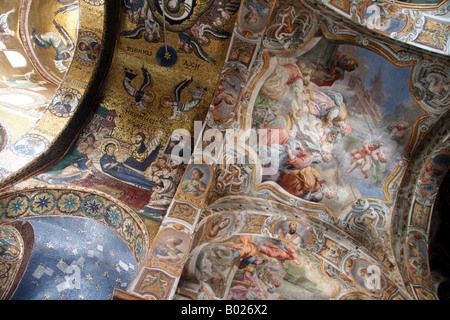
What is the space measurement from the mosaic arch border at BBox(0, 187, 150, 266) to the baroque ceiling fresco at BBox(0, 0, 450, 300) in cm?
3

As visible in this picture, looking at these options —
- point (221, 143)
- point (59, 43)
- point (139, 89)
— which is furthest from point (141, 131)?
point (59, 43)

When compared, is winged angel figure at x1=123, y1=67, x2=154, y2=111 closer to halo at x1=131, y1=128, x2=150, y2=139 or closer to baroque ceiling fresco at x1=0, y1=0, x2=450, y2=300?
baroque ceiling fresco at x1=0, y1=0, x2=450, y2=300

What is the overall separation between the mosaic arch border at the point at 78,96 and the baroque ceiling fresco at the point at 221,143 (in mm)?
29

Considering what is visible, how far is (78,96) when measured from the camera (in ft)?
24.2

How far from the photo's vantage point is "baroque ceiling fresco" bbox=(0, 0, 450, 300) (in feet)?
22.8

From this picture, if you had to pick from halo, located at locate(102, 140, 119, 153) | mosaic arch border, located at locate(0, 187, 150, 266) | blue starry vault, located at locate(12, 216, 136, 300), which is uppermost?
halo, located at locate(102, 140, 119, 153)

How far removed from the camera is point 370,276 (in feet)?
25.9

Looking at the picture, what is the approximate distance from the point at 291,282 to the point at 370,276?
6.66ft

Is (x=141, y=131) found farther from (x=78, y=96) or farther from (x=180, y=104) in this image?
(x=78, y=96)

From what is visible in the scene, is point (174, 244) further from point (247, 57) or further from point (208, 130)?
point (247, 57)

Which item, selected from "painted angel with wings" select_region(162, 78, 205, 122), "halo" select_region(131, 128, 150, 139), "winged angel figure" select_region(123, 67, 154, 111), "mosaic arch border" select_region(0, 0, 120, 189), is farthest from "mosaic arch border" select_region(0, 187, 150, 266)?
"painted angel with wings" select_region(162, 78, 205, 122)

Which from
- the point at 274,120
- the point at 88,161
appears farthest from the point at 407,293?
the point at 88,161

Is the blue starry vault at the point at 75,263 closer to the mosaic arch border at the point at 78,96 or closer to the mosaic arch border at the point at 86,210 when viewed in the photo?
the mosaic arch border at the point at 86,210

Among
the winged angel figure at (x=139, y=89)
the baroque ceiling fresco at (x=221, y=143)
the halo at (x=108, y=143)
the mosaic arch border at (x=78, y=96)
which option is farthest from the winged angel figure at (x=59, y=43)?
the halo at (x=108, y=143)
